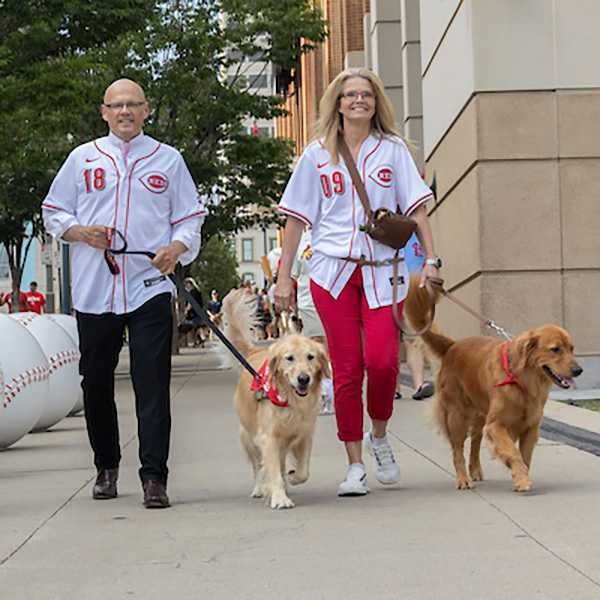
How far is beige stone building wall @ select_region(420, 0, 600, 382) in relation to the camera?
480 inches

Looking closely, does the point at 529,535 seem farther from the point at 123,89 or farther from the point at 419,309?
the point at 123,89

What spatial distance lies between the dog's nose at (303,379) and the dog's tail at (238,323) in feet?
3.75

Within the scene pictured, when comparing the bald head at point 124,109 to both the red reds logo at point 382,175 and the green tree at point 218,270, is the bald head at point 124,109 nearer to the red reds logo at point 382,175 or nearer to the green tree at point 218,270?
the red reds logo at point 382,175

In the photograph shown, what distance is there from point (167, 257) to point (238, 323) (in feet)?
4.13

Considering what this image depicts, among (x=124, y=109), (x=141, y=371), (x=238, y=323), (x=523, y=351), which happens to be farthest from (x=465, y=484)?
(x=124, y=109)

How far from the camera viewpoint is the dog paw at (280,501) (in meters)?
5.71

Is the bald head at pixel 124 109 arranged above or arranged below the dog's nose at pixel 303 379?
above

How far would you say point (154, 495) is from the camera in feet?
19.1

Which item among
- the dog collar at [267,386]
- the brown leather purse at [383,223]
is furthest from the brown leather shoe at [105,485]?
the brown leather purse at [383,223]

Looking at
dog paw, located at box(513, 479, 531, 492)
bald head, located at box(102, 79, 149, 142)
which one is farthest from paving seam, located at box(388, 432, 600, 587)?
bald head, located at box(102, 79, 149, 142)

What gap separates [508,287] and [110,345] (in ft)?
23.1

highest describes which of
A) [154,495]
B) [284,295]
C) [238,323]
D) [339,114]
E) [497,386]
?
[339,114]

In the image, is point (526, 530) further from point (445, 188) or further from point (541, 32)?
point (445, 188)

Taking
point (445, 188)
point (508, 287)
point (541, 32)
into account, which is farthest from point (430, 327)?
point (445, 188)
